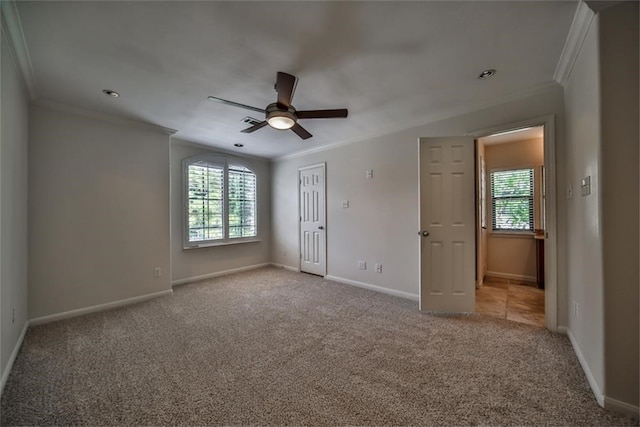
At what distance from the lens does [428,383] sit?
182 centimetres

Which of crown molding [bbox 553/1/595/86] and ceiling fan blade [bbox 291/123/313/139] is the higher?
crown molding [bbox 553/1/595/86]

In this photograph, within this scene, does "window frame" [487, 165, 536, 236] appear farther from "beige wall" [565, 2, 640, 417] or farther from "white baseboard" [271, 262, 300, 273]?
"white baseboard" [271, 262, 300, 273]

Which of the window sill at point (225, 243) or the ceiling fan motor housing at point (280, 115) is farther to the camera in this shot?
the window sill at point (225, 243)

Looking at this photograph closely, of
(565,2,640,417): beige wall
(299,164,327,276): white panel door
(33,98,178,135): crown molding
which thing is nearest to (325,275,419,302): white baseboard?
(299,164,327,276): white panel door

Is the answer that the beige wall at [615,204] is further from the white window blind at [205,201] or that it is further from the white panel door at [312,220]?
the white window blind at [205,201]

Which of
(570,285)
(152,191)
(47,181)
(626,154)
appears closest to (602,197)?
(626,154)

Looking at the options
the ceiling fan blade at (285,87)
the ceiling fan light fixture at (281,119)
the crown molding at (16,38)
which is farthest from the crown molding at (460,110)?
the crown molding at (16,38)

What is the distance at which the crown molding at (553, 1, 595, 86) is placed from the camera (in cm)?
163

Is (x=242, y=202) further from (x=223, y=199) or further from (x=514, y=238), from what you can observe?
(x=514, y=238)

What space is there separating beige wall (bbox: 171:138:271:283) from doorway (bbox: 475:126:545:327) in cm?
409

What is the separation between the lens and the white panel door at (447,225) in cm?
303

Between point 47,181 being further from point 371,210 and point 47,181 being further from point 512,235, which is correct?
point 512,235

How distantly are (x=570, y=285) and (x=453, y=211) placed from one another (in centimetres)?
122

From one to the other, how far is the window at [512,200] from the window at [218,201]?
15.6 ft
